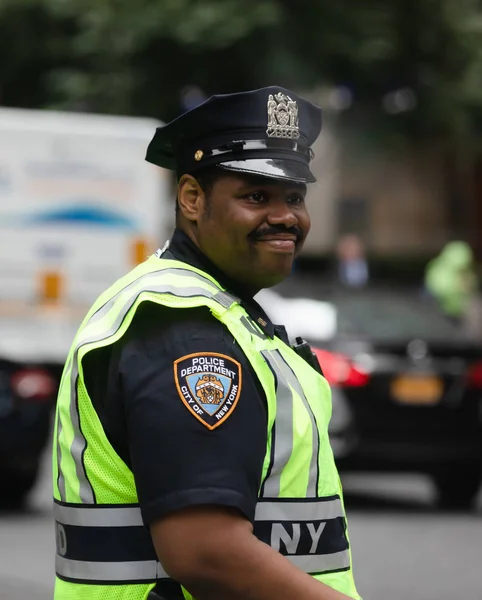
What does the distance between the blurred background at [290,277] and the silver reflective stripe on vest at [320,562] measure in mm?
4244

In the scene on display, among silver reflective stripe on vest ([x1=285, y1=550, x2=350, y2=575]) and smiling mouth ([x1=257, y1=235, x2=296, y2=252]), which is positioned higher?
smiling mouth ([x1=257, y1=235, x2=296, y2=252])

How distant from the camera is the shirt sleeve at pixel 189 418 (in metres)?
2.34

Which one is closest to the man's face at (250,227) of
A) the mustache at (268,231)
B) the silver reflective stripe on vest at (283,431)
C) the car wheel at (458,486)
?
the mustache at (268,231)

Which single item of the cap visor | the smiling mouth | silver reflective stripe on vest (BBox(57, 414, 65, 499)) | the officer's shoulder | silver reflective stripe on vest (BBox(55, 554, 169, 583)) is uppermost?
the cap visor

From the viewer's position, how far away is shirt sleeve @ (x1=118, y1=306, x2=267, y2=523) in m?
2.34

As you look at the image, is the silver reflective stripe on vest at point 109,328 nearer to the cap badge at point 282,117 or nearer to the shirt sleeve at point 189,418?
the shirt sleeve at point 189,418

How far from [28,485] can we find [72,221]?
318cm

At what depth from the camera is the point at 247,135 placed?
2637 mm

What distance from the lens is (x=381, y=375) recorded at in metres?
11.2

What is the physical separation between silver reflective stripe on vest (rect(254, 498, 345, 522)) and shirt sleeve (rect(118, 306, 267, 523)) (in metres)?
0.09

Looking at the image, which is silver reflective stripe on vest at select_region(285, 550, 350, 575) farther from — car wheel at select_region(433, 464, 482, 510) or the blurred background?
car wheel at select_region(433, 464, 482, 510)

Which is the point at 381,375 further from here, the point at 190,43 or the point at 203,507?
the point at 190,43

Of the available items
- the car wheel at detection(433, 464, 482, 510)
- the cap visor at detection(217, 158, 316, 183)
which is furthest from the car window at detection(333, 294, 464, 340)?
the cap visor at detection(217, 158, 316, 183)

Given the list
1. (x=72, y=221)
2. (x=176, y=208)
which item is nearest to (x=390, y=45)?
(x=72, y=221)
